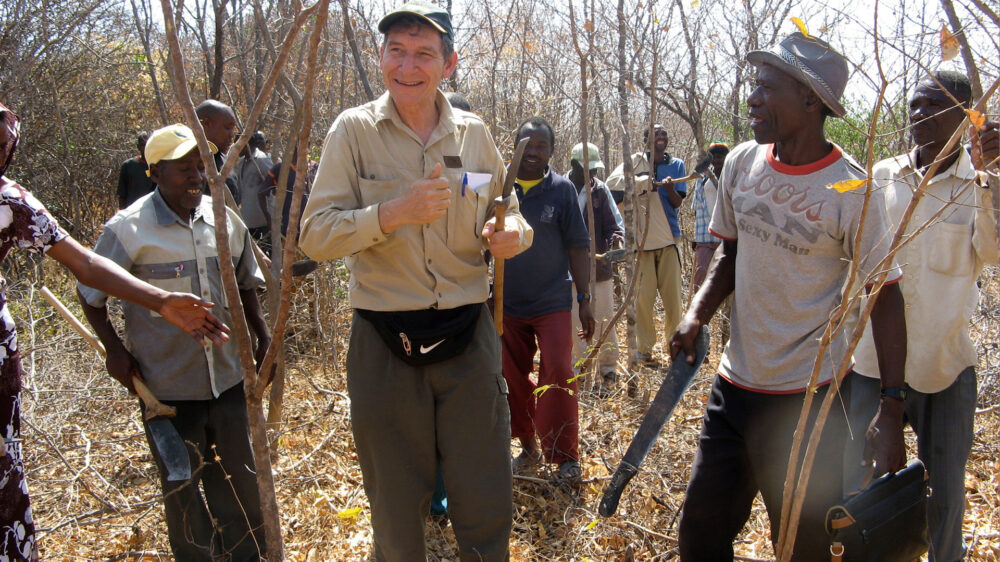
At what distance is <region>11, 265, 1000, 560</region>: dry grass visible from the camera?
334 cm

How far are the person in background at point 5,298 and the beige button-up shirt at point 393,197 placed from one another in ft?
1.69

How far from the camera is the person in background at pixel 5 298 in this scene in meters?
2.04

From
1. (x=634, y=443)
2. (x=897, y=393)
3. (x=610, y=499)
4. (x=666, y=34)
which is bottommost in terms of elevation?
(x=610, y=499)

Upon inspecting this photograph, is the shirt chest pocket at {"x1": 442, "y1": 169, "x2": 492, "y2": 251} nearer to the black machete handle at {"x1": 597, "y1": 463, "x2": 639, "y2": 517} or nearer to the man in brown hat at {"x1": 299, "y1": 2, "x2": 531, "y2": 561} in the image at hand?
the man in brown hat at {"x1": 299, "y1": 2, "x2": 531, "y2": 561}

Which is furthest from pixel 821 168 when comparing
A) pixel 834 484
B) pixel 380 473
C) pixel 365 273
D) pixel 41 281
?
pixel 41 281

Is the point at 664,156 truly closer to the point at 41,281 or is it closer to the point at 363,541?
the point at 363,541

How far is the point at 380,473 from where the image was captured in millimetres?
2396

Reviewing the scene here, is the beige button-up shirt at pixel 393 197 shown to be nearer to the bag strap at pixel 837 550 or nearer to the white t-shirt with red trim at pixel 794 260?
the white t-shirt with red trim at pixel 794 260

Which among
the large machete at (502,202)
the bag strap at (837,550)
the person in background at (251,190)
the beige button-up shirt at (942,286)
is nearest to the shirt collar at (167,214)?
the large machete at (502,202)

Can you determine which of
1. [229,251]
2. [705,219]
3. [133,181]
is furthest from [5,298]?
[705,219]

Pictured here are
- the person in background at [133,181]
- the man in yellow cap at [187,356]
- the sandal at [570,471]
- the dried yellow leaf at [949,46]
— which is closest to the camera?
the dried yellow leaf at [949,46]

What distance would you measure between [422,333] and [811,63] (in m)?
1.53

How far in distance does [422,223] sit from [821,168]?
1299 mm

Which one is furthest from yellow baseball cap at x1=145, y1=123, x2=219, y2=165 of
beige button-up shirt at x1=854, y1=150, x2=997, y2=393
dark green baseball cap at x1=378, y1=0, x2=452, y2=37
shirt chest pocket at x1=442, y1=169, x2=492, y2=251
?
beige button-up shirt at x1=854, y1=150, x2=997, y2=393
